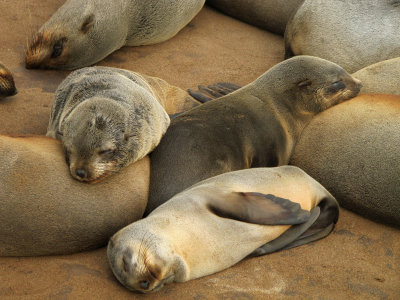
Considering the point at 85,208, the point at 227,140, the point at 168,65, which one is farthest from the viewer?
the point at 168,65

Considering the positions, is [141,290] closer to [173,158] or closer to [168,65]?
[173,158]

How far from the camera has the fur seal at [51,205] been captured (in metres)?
3.71

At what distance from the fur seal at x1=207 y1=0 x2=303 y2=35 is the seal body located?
9.35 feet

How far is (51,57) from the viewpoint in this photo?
605 centimetres

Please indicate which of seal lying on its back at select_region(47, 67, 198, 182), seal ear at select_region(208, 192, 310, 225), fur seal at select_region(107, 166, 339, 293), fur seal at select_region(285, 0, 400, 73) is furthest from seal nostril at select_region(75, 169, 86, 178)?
fur seal at select_region(285, 0, 400, 73)

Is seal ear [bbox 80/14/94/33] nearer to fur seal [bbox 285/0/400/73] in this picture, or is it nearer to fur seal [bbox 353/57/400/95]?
fur seal [bbox 285/0/400/73]

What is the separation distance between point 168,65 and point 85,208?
9.62 ft

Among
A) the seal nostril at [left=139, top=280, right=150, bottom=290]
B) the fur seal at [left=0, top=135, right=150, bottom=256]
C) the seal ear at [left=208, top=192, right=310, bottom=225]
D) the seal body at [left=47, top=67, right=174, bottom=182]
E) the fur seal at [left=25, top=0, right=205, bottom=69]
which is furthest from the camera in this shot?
the fur seal at [left=25, top=0, right=205, bottom=69]

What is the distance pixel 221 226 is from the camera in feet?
12.5

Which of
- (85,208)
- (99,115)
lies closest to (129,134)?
(99,115)

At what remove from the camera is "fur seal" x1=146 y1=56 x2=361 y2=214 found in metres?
4.36

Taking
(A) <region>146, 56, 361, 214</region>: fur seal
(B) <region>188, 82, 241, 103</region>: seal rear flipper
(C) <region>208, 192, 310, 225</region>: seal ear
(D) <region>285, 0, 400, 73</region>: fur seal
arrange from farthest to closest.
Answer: (D) <region>285, 0, 400, 73</region>: fur seal < (B) <region>188, 82, 241, 103</region>: seal rear flipper < (A) <region>146, 56, 361, 214</region>: fur seal < (C) <region>208, 192, 310, 225</region>: seal ear

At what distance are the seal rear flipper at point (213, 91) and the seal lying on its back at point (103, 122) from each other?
84cm

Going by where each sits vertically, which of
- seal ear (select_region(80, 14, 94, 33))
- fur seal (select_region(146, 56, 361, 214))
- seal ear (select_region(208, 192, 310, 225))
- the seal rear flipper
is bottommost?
the seal rear flipper
